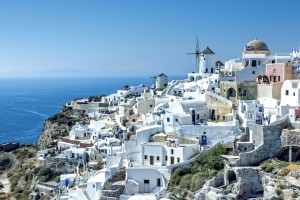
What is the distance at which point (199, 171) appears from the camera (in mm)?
26734

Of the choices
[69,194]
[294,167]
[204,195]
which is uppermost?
[294,167]

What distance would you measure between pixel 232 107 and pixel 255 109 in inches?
122

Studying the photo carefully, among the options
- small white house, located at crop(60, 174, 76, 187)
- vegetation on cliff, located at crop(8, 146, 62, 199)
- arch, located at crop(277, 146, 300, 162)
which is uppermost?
arch, located at crop(277, 146, 300, 162)

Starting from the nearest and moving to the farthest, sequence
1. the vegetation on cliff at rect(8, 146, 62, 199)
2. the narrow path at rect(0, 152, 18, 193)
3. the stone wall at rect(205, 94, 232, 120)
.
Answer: the stone wall at rect(205, 94, 232, 120), the vegetation on cliff at rect(8, 146, 62, 199), the narrow path at rect(0, 152, 18, 193)

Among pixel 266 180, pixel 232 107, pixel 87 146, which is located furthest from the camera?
pixel 87 146

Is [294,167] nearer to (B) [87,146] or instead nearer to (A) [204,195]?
(A) [204,195]

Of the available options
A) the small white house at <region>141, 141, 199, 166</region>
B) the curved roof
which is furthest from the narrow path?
the curved roof

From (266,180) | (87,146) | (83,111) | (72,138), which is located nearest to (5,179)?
(72,138)

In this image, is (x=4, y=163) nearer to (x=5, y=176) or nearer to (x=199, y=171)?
(x=5, y=176)

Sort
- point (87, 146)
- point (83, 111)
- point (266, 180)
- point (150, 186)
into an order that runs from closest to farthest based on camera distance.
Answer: point (266, 180) → point (150, 186) → point (87, 146) → point (83, 111)

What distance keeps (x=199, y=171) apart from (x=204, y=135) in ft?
14.3

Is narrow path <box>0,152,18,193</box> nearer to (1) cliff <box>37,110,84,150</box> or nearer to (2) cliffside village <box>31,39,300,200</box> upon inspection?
(1) cliff <box>37,110,84,150</box>

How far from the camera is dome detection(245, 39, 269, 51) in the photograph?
39.7 meters

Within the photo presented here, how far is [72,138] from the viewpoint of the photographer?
4553 centimetres
